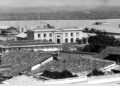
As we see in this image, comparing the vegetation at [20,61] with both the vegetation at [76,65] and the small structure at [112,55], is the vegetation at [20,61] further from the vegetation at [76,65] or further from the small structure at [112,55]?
the small structure at [112,55]

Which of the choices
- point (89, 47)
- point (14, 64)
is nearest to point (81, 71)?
point (14, 64)

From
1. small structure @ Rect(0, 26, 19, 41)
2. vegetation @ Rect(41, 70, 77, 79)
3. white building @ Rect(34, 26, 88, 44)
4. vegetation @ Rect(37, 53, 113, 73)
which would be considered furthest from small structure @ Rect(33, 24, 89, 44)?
vegetation @ Rect(41, 70, 77, 79)

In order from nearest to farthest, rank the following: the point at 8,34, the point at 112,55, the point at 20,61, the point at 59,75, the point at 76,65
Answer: the point at 59,75 < the point at 76,65 < the point at 20,61 < the point at 112,55 < the point at 8,34

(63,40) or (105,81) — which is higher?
(105,81)

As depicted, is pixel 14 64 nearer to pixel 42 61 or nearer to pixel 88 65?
pixel 42 61

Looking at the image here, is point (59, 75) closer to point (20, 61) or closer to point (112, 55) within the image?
point (20, 61)

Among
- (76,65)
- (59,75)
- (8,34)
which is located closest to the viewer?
(59,75)

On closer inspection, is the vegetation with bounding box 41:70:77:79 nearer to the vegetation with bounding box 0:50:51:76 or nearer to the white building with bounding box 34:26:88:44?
the vegetation with bounding box 0:50:51:76

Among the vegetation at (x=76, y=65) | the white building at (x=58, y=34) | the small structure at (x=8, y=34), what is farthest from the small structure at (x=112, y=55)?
the small structure at (x=8, y=34)

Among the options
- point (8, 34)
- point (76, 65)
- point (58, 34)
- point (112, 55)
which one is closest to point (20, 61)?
point (76, 65)
